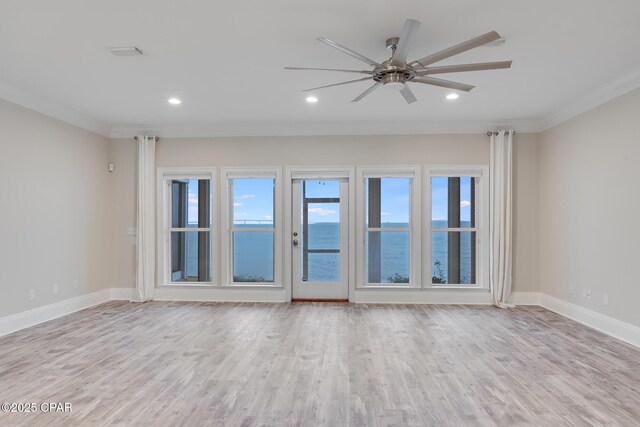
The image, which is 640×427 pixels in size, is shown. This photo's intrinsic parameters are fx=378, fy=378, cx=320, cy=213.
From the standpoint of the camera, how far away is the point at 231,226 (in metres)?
6.23

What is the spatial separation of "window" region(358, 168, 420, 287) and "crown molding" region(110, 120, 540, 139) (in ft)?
2.34

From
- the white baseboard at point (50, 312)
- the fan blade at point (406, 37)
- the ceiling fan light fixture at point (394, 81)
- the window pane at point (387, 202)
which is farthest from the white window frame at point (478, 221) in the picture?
the white baseboard at point (50, 312)

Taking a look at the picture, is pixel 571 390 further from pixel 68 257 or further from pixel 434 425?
pixel 68 257

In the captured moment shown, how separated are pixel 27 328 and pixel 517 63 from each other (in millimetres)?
6189

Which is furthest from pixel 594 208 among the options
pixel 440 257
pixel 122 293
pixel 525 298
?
pixel 122 293

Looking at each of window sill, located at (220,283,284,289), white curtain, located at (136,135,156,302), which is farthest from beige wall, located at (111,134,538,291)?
window sill, located at (220,283,284,289)

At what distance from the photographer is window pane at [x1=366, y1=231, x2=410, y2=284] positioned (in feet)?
20.2

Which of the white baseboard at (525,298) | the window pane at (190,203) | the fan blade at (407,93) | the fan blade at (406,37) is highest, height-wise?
the fan blade at (406,37)

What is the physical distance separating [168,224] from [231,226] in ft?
3.59

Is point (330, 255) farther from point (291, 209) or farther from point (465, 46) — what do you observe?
point (465, 46)

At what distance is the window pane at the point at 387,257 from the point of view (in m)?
6.14

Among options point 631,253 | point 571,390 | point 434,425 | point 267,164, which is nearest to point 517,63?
point 631,253

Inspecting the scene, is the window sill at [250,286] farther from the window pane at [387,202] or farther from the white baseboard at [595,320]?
the white baseboard at [595,320]

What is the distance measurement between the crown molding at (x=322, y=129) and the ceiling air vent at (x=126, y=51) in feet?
8.53
